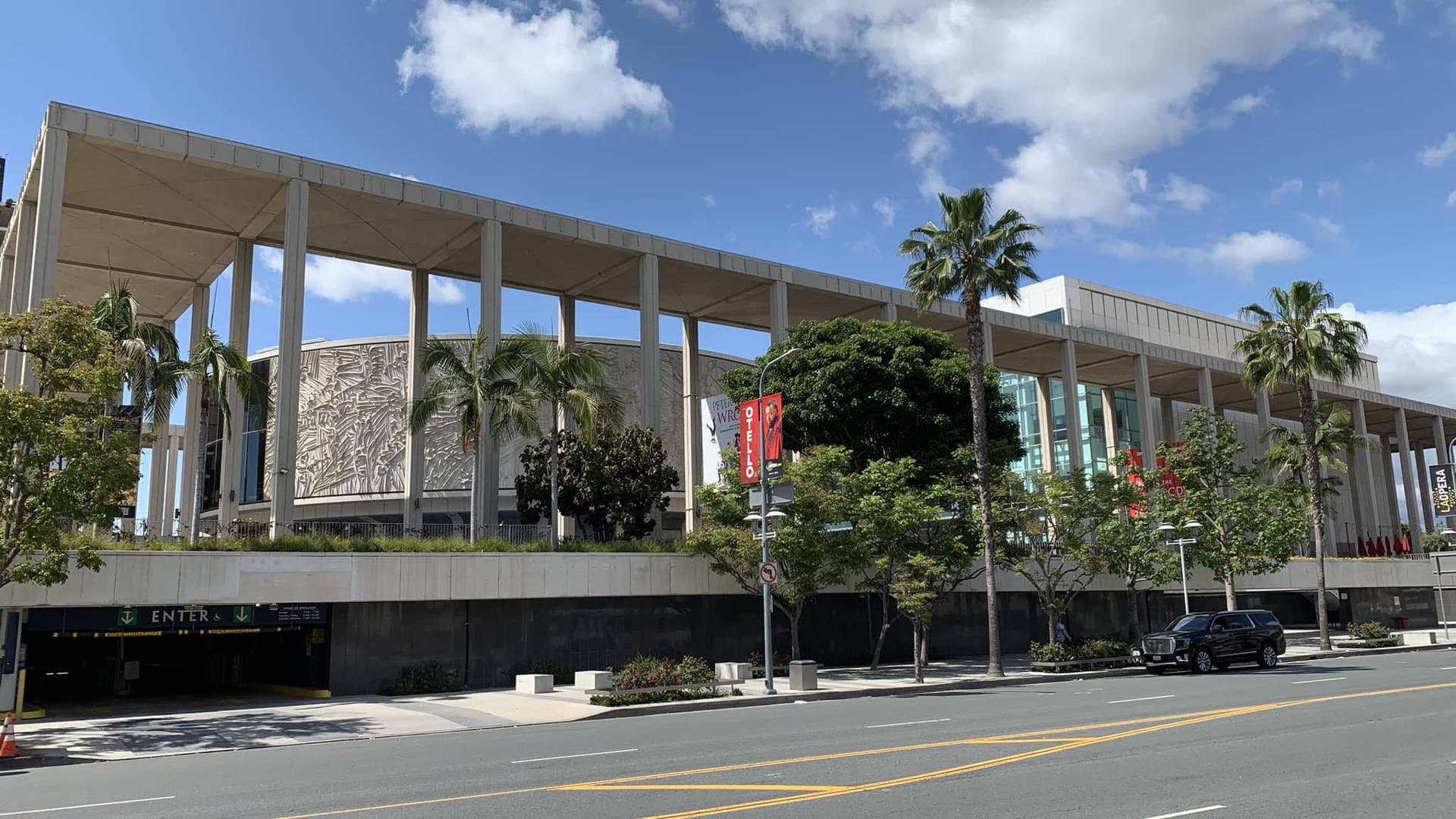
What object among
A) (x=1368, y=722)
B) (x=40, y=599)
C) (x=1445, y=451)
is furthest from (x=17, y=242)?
(x=1445, y=451)

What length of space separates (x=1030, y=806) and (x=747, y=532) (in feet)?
71.9

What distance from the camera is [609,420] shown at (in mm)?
35500

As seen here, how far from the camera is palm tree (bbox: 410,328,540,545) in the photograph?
3353 cm

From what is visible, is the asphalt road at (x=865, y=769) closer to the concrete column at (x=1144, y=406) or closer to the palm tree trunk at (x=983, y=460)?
the palm tree trunk at (x=983, y=460)

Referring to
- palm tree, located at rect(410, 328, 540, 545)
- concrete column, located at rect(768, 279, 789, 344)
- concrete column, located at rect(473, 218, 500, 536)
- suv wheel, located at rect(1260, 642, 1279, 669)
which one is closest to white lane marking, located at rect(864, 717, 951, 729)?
palm tree, located at rect(410, 328, 540, 545)

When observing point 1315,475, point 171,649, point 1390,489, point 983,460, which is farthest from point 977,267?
point 1390,489

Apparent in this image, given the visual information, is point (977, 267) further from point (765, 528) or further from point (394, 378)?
point (394, 378)

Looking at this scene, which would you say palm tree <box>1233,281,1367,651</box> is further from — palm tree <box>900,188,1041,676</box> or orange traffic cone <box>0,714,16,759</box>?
orange traffic cone <box>0,714,16,759</box>

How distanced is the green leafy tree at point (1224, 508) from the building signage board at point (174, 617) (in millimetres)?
31205

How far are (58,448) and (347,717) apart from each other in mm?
8418

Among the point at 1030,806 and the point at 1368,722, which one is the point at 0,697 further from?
the point at 1368,722

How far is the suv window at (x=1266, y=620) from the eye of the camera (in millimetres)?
33594

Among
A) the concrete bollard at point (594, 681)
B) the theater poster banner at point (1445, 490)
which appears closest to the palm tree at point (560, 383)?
the concrete bollard at point (594, 681)

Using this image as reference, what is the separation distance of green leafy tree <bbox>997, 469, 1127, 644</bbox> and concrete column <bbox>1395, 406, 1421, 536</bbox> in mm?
56790
